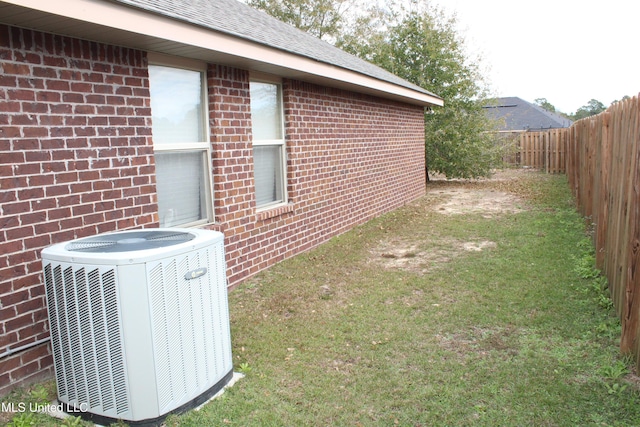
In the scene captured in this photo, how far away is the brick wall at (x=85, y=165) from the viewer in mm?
3570

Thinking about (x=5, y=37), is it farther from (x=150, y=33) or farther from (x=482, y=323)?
(x=482, y=323)

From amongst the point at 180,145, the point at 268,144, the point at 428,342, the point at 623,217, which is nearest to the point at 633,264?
the point at 623,217

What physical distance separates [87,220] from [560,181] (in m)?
→ 16.8

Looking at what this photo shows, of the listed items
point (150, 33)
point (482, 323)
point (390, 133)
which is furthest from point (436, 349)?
point (390, 133)

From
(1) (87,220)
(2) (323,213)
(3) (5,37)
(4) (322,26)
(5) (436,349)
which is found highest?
Result: (4) (322,26)

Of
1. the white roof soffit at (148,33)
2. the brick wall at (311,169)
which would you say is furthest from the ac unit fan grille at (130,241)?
the brick wall at (311,169)

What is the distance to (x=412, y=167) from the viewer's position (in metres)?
13.5

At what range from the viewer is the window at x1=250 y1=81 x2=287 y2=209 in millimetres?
6871

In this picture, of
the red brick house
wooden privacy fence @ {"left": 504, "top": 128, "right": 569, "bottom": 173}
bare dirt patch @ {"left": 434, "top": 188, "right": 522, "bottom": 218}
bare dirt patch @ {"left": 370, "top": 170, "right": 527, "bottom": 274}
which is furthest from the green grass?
wooden privacy fence @ {"left": 504, "top": 128, "right": 569, "bottom": 173}

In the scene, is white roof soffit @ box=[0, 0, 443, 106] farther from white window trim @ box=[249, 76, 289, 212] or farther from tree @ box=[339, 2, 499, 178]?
tree @ box=[339, 2, 499, 178]

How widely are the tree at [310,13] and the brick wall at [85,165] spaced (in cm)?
2676

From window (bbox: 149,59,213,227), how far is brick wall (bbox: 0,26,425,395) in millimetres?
142

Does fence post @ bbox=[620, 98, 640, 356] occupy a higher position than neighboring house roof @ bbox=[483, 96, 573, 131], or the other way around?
neighboring house roof @ bbox=[483, 96, 573, 131]

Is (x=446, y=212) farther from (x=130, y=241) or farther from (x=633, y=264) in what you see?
(x=130, y=241)
